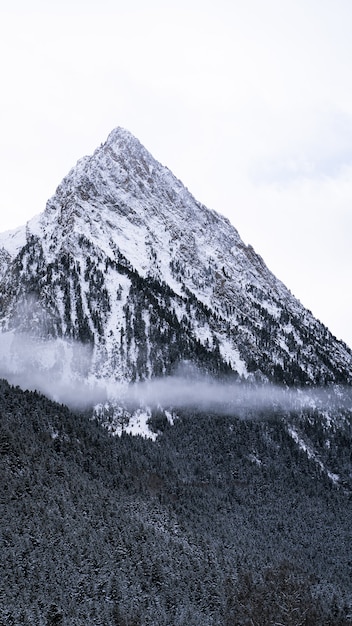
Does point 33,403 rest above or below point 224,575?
above

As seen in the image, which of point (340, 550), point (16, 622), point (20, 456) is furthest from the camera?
point (340, 550)

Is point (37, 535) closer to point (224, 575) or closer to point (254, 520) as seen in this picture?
point (224, 575)

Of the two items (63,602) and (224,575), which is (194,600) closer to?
(224,575)

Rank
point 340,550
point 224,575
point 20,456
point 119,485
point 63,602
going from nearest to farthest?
point 63,602
point 224,575
point 20,456
point 119,485
point 340,550

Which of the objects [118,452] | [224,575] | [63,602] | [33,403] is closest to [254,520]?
[118,452]

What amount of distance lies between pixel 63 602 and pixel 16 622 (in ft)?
36.3

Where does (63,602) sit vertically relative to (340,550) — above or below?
below

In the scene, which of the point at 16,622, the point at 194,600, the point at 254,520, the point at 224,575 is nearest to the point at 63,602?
the point at 16,622

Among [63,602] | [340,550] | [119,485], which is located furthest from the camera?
[340,550]

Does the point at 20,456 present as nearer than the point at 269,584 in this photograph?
No

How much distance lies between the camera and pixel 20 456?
161m

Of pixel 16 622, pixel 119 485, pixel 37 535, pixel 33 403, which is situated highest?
pixel 33 403

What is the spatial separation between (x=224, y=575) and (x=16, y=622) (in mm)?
46718

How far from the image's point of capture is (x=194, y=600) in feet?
444
